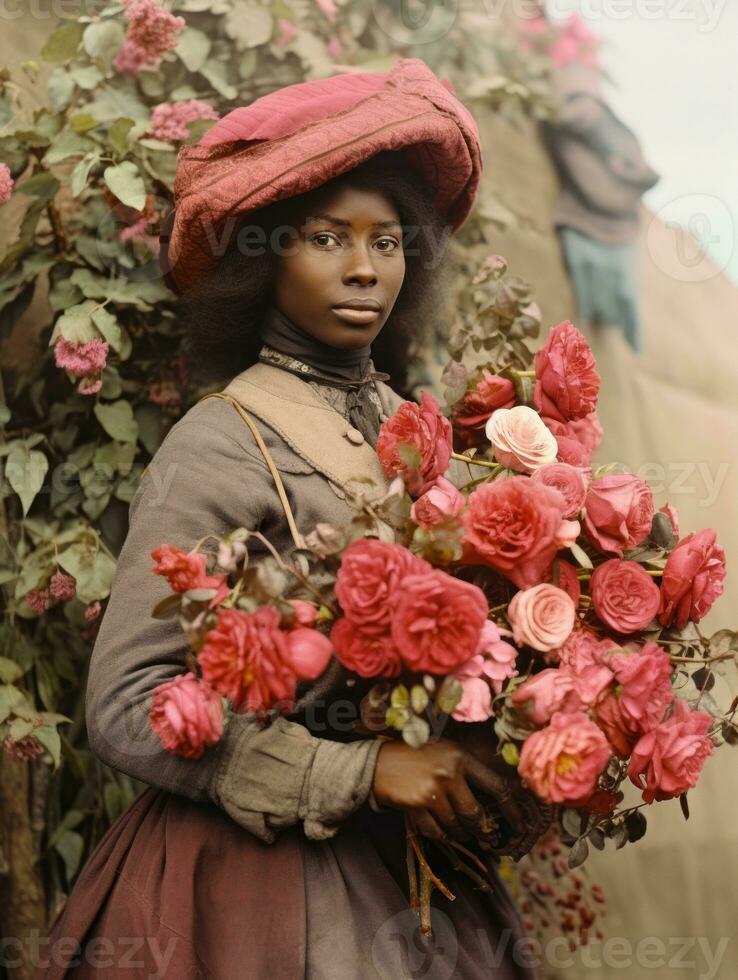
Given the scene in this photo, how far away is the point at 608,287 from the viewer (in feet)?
8.30

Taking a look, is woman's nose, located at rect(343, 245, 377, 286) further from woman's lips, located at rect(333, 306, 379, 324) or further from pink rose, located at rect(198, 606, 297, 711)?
pink rose, located at rect(198, 606, 297, 711)

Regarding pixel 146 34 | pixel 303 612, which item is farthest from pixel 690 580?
pixel 146 34

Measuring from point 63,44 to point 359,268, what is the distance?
0.84 m

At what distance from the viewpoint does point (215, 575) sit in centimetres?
132

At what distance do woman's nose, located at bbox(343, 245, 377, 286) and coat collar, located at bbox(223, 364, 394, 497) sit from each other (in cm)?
18

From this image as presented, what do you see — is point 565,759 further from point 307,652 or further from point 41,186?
point 41,186

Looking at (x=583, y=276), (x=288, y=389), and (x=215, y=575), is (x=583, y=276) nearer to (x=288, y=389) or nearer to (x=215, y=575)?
(x=288, y=389)

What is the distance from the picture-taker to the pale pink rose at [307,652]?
121 centimetres

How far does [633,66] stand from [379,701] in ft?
5.71

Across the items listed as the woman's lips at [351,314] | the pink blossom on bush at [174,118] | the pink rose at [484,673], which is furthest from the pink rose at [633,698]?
the pink blossom on bush at [174,118]

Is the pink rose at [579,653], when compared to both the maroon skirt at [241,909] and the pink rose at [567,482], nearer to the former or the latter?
the pink rose at [567,482]

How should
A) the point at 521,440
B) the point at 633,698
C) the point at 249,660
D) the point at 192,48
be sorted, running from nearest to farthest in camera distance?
1. the point at 249,660
2. the point at 633,698
3. the point at 521,440
4. the point at 192,48

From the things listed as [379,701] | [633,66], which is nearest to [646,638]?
[379,701]

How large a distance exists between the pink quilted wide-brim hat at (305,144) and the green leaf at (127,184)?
24 centimetres
